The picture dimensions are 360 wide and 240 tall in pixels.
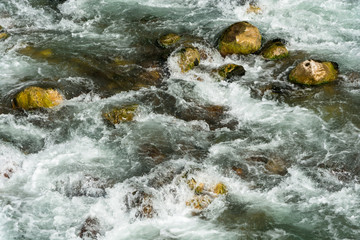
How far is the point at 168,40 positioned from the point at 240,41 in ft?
7.21

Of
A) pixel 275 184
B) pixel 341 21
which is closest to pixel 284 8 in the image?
pixel 341 21

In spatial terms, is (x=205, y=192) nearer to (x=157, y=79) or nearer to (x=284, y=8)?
(x=157, y=79)

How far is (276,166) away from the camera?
24.0 feet

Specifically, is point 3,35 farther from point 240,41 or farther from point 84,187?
point 240,41

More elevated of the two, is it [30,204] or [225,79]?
[225,79]

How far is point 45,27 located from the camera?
12.2 meters

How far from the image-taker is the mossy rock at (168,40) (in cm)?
1112

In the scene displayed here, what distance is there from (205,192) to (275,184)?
1.37m

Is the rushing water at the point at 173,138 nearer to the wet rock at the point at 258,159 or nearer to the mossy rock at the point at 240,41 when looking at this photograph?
the wet rock at the point at 258,159

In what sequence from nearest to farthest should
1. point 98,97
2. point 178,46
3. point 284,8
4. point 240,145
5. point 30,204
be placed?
point 30,204
point 240,145
point 98,97
point 178,46
point 284,8

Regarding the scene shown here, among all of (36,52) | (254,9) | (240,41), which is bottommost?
(36,52)

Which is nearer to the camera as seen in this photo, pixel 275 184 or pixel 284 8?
pixel 275 184

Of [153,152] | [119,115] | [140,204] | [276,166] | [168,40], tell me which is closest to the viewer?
[140,204]

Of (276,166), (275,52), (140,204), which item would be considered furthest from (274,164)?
(275,52)
